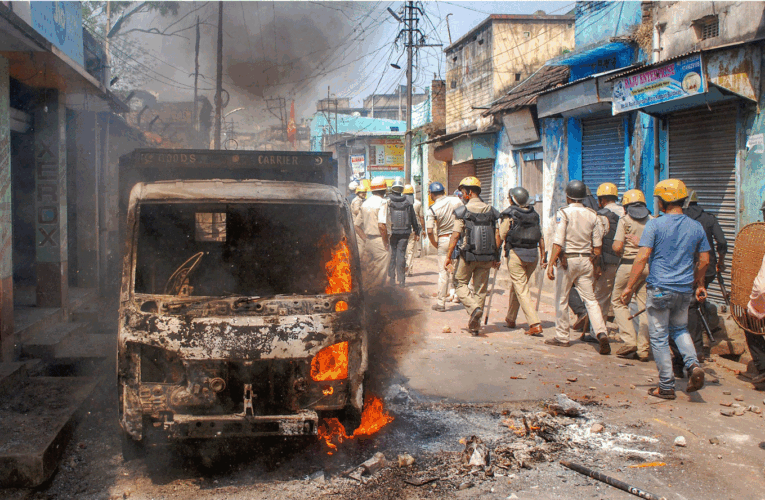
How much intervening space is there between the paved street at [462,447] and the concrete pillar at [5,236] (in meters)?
1.46

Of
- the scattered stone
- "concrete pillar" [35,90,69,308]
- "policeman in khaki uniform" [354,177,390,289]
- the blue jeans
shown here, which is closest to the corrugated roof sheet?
"policeman in khaki uniform" [354,177,390,289]

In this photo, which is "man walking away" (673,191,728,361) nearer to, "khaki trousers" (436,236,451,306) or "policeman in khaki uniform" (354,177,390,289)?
"khaki trousers" (436,236,451,306)

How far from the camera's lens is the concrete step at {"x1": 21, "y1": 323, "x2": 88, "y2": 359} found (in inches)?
272

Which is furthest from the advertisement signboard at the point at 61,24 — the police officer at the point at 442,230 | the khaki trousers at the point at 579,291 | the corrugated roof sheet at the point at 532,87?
the corrugated roof sheet at the point at 532,87

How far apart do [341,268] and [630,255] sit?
4.07 m

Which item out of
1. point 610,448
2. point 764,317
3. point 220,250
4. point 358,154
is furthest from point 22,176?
point 358,154

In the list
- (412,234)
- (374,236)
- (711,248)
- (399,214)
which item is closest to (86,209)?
(374,236)

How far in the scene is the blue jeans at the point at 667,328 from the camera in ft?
17.6

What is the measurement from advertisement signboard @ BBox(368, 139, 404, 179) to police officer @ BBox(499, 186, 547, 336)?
1038 inches

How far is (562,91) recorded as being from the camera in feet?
37.7

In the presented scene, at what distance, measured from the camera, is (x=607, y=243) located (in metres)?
7.55

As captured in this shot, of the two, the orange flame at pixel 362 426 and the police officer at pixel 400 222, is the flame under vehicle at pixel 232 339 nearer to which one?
the orange flame at pixel 362 426

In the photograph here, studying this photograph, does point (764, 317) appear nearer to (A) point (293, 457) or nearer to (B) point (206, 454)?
(A) point (293, 457)

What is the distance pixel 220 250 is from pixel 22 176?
617 cm
